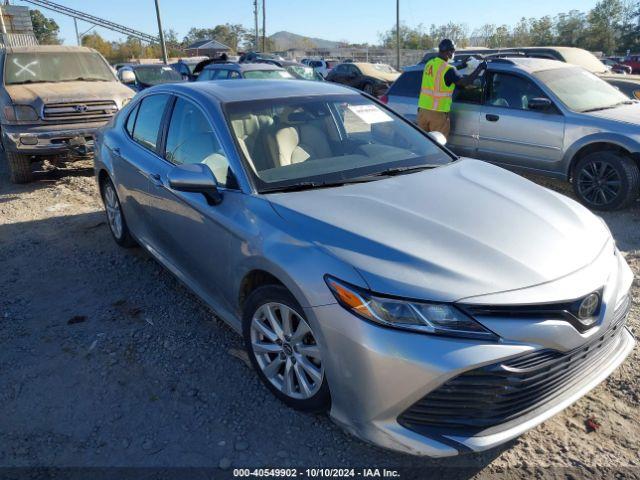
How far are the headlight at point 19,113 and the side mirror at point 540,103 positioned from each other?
6523mm

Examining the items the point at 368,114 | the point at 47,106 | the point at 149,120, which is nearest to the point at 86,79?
the point at 47,106

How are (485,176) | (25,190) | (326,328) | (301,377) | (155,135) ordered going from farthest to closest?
(25,190), (155,135), (485,176), (301,377), (326,328)

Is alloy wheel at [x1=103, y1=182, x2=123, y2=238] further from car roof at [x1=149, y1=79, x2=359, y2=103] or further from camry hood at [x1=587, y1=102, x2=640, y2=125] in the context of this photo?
camry hood at [x1=587, y1=102, x2=640, y2=125]

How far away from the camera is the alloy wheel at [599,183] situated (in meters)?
5.89

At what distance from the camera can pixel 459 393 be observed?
2100mm

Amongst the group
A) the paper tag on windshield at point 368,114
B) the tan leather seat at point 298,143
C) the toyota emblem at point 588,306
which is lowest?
the toyota emblem at point 588,306

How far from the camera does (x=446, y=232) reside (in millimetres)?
2521

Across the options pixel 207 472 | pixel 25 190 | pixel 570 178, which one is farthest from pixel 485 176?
pixel 25 190

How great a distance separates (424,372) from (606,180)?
4.94 metres

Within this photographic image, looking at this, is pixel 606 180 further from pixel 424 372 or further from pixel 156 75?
Result: pixel 156 75

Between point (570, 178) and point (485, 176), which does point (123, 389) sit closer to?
point (485, 176)

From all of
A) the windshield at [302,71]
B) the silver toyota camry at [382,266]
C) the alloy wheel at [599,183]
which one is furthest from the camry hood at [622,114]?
the windshield at [302,71]

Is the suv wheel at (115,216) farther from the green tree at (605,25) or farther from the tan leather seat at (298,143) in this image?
the green tree at (605,25)

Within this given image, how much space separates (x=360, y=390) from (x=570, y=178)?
17.0ft
